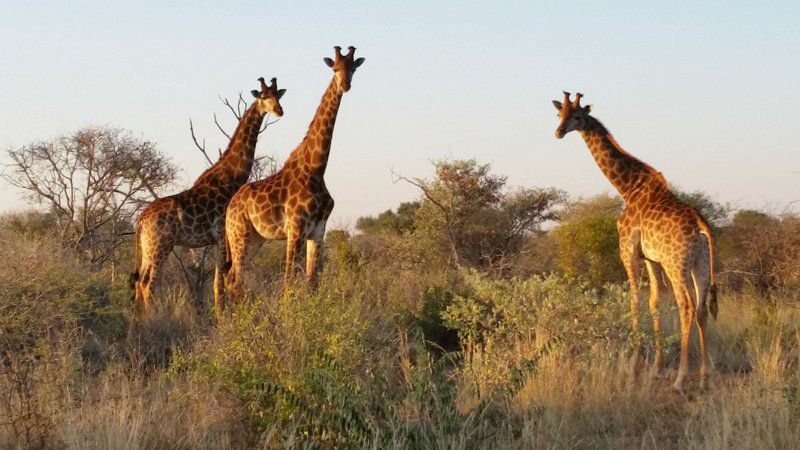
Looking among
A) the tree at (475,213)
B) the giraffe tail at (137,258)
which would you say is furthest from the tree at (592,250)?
the giraffe tail at (137,258)

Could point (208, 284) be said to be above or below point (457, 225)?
below

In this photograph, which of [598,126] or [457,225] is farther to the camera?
[457,225]

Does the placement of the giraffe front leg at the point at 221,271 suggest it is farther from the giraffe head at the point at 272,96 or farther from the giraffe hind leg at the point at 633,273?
the giraffe hind leg at the point at 633,273

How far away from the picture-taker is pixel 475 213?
700 inches

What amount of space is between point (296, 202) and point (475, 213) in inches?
351

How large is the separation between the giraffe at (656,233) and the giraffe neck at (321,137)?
236 centimetres

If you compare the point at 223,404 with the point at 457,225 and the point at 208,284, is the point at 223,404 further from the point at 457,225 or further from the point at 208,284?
the point at 457,225

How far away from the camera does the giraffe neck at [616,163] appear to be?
9.41m

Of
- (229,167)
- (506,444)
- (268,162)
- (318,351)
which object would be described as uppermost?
(268,162)

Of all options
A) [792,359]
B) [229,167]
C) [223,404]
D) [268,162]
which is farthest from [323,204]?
[268,162]

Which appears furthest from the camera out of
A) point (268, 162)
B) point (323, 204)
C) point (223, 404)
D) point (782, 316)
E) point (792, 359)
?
point (268, 162)

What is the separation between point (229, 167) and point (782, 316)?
6.73 meters

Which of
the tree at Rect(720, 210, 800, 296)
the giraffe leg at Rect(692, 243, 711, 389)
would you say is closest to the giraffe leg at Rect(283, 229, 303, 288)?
the giraffe leg at Rect(692, 243, 711, 389)

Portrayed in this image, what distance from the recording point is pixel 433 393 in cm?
542
